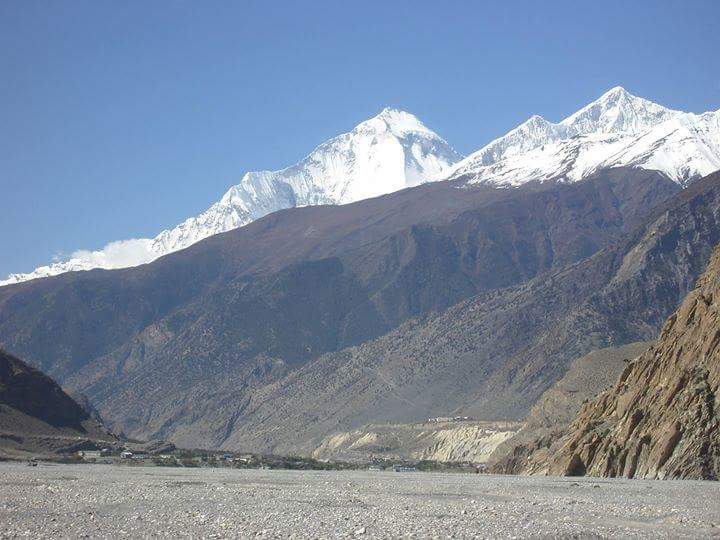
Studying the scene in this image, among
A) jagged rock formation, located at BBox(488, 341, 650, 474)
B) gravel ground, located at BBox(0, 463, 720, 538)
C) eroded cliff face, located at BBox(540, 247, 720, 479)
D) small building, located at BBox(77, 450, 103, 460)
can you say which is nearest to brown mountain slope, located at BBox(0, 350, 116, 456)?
small building, located at BBox(77, 450, 103, 460)

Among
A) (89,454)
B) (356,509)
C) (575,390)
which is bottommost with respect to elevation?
(356,509)

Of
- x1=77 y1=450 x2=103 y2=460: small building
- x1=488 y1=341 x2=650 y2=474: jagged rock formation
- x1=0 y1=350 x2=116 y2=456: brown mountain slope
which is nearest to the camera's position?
x1=77 y1=450 x2=103 y2=460: small building

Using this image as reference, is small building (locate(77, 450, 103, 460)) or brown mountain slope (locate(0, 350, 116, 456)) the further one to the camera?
brown mountain slope (locate(0, 350, 116, 456))

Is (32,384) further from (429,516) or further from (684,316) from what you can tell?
(429,516)

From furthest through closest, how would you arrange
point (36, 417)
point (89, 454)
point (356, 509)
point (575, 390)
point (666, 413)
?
point (575, 390) → point (36, 417) → point (89, 454) → point (666, 413) → point (356, 509)

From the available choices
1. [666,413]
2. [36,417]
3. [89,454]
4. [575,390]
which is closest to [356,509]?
[666,413]

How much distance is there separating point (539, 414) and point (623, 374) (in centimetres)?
6750

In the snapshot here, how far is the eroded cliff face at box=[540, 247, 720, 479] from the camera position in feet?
267

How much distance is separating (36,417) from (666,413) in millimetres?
88969

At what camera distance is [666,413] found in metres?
85.4

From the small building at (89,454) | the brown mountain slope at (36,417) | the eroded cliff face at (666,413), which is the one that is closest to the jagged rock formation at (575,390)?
the small building at (89,454)

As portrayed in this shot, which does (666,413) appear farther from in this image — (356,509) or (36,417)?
(36,417)

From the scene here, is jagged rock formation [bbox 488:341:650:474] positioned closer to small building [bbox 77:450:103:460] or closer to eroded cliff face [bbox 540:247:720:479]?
small building [bbox 77:450:103:460]

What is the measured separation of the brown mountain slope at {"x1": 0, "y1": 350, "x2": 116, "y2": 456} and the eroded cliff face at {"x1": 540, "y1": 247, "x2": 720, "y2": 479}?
203ft
